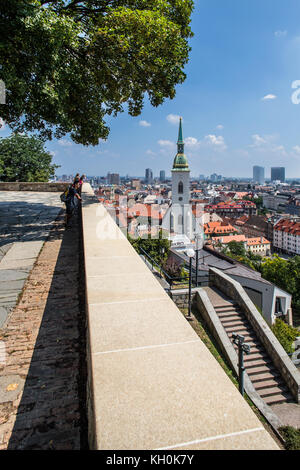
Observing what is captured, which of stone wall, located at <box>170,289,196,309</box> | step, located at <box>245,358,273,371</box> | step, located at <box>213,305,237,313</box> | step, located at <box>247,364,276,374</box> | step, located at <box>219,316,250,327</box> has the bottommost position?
step, located at <box>247,364,276,374</box>

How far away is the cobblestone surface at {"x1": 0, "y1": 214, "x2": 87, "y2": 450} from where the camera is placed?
1.69 metres

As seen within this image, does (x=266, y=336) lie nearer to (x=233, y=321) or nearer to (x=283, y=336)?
(x=233, y=321)

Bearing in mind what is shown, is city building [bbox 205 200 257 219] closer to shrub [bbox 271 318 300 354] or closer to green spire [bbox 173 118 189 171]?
green spire [bbox 173 118 189 171]

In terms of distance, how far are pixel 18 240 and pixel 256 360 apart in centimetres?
718

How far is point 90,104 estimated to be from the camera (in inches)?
324

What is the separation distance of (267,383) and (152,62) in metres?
8.83

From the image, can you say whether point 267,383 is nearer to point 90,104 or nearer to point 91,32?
point 90,104

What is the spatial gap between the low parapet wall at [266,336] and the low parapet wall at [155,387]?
7487 millimetres

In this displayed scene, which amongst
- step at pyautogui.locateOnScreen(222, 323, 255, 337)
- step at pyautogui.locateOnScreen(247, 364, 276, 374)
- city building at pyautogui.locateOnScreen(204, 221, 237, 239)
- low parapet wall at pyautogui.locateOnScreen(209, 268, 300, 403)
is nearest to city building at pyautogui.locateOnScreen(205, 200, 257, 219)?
city building at pyautogui.locateOnScreen(204, 221, 237, 239)

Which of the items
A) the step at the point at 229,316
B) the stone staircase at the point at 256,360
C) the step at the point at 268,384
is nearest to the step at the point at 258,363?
the stone staircase at the point at 256,360

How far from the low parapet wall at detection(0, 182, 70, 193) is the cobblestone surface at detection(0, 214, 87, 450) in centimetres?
1156

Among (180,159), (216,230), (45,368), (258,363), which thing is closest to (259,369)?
(258,363)
